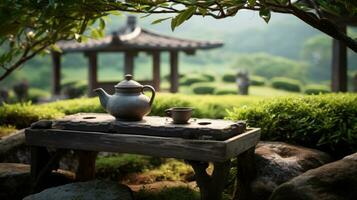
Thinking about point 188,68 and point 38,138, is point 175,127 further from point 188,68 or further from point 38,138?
point 188,68

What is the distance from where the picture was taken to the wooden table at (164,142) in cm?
403

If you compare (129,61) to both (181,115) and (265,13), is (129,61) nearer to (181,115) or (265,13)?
(181,115)

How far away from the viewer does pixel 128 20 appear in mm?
17109

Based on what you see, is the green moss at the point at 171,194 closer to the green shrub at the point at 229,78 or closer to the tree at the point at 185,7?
the tree at the point at 185,7

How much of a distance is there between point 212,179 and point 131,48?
35.8ft

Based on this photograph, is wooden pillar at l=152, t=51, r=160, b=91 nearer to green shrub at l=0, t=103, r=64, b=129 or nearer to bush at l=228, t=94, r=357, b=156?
green shrub at l=0, t=103, r=64, b=129

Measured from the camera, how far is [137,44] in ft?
48.0

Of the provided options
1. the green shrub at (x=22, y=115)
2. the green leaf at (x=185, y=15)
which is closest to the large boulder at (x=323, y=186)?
the green leaf at (x=185, y=15)

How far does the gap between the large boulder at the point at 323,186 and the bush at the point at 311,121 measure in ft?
4.28

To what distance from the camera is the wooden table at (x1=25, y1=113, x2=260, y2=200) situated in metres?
4.03

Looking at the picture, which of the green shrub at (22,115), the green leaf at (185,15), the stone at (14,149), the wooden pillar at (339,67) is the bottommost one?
the stone at (14,149)

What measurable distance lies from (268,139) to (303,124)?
46 cm

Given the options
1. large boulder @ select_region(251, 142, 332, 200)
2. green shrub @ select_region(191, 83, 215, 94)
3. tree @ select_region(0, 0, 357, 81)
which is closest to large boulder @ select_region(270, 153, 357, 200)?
large boulder @ select_region(251, 142, 332, 200)

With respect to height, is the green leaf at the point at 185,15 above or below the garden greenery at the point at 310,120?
above
